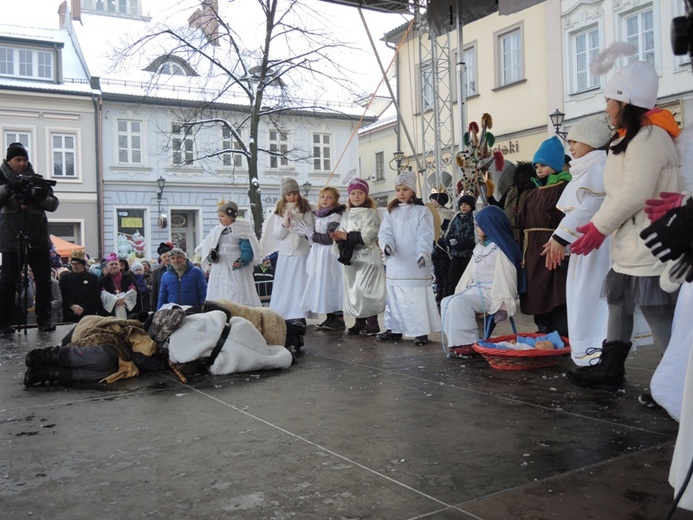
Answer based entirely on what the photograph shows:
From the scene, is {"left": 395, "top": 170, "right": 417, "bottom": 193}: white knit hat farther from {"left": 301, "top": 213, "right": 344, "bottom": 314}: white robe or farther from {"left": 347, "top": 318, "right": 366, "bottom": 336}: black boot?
{"left": 347, "top": 318, "right": 366, "bottom": 336}: black boot

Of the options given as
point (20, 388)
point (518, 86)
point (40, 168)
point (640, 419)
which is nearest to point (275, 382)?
point (20, 388)

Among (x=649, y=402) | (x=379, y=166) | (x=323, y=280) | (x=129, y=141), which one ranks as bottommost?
(x=649, y=402)

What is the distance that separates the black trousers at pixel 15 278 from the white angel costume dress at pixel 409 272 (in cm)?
374

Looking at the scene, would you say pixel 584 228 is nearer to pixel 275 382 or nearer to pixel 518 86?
pixel 275 382

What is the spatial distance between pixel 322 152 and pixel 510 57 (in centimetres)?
1588

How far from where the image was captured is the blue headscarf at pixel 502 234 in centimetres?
562

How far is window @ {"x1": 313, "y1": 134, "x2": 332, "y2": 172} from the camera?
35.0 metres

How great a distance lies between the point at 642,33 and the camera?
1658 centimetres

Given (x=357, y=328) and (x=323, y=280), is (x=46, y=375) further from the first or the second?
(x=323, y=280)

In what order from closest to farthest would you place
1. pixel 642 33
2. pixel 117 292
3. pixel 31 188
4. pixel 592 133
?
pixel 592 133, pixel 31 188, pixel 117 292, pixel 642 33

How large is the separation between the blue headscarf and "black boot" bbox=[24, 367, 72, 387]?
137 inches

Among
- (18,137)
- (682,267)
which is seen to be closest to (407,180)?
(682,267)

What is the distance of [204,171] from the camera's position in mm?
32312

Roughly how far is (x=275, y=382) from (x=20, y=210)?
4.00m
